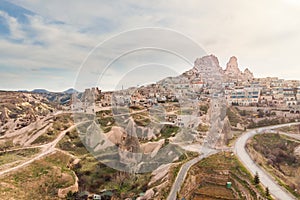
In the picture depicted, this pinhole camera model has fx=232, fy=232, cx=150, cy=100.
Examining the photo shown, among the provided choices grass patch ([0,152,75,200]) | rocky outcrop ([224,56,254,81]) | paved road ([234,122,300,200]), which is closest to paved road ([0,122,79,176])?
grass patch ([0,152,75,200])

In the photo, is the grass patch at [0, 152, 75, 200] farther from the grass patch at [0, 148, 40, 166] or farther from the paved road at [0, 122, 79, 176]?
the grass patch at [0, 148, 40, 166]

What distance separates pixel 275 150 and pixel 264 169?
21.8ft

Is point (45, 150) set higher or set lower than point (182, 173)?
higher

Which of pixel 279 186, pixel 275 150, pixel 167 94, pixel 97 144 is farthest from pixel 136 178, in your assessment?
pixel 167 94

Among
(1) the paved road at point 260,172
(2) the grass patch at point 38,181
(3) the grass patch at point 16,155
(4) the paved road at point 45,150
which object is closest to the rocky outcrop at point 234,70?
(1) the paved road at point 260,172

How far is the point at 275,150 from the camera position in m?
21.0

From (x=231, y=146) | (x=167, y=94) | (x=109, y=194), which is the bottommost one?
(x=109, y=194)

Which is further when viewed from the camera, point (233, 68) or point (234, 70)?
point (233, 68)

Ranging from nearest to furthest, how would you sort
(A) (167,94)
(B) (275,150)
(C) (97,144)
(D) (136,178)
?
(D) (136,178) → (C) (97,144) → (B) (275,150) → (A) (167,94)

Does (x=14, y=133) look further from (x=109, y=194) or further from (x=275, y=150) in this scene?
(x=275, y=150)

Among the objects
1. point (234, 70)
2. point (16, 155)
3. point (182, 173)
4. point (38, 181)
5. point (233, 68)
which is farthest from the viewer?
point (233, 68)

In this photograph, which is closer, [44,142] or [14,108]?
[44,142]

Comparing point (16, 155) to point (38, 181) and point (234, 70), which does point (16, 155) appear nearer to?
point (38, 181)

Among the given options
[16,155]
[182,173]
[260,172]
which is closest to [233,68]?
[260,172]
